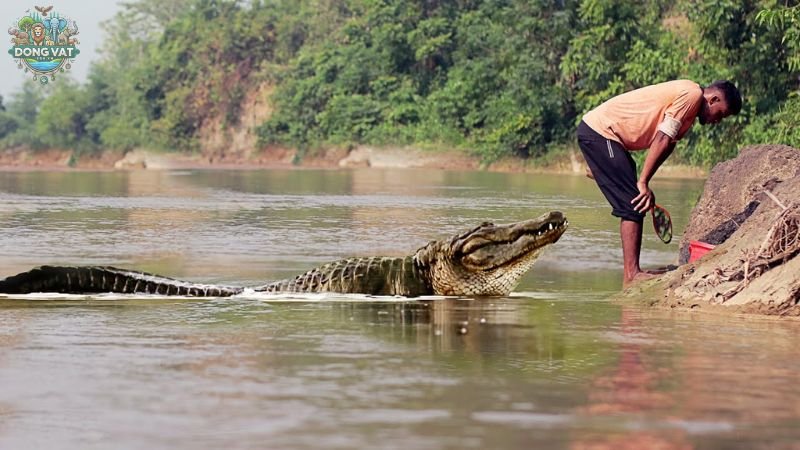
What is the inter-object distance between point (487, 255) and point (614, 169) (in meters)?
0.95

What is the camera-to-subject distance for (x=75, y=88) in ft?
260

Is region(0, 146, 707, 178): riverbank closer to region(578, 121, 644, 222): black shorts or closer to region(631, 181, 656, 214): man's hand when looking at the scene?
region(578, 121, 644, 222): black shorts

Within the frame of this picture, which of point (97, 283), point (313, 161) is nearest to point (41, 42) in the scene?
point (313, 161)

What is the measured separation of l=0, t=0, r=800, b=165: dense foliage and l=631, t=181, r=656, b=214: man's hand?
12778 mm

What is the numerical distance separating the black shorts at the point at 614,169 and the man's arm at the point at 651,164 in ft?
0.24

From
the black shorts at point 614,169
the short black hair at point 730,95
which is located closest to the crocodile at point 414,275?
the black shorts at point 614,169

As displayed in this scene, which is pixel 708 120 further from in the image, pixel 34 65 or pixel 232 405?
pixel 34 65

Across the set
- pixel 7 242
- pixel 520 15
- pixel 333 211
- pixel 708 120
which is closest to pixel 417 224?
pixel 333 211

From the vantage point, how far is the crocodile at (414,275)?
353 inches

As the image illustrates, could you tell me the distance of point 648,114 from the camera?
869 cm

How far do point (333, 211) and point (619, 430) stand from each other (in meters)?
16.2

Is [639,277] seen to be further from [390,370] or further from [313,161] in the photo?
[313,161]

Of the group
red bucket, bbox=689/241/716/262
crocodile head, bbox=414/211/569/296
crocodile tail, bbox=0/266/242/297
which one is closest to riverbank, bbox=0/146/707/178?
red bucket, bbox=689/241/716/262

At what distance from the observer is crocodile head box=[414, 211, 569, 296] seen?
896cm
